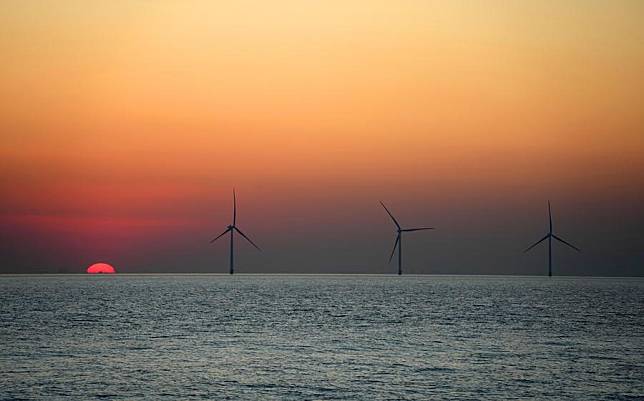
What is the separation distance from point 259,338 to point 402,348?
1766cm

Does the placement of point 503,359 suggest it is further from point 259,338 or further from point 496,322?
point 496,322

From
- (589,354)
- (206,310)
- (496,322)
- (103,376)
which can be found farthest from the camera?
(206,310)

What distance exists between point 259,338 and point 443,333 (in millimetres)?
22939

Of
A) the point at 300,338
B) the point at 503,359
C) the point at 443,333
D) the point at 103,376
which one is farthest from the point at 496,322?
the point at 103,376

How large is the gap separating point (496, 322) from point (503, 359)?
1962 inches

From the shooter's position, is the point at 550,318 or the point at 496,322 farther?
the point at 550,318

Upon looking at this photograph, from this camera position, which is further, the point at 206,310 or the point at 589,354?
the point at 206,310

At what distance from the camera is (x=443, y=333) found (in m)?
99.9

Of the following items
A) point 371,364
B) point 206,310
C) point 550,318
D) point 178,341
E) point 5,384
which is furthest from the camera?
point 206,310

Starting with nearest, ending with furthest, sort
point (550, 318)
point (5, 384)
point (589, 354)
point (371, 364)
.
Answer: point (5, 384)
point (371, 364)
point (589, 354)
point (550, 318)

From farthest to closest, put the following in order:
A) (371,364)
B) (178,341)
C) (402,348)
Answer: (178,341) < (402,348) < (371,364)

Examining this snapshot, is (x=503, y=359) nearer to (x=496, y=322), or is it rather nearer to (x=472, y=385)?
(x=472, y=385)

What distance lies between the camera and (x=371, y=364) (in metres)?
68.9

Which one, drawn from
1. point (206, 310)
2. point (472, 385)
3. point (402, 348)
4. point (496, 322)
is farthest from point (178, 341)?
point (206, 310)
